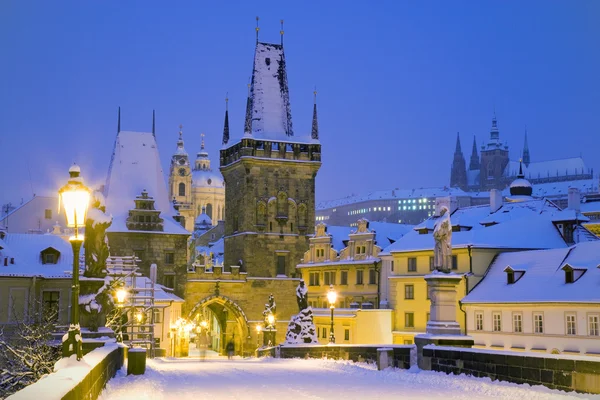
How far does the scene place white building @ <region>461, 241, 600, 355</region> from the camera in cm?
4091

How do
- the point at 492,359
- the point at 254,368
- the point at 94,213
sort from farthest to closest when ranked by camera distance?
the point at 254,368 < the point at 94,213 < the point at 492,359

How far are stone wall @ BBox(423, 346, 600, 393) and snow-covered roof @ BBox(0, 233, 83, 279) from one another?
3503 cm

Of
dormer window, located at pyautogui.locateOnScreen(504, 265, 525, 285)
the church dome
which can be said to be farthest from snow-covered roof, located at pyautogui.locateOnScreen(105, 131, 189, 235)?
the church dome

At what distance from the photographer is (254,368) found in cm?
2436

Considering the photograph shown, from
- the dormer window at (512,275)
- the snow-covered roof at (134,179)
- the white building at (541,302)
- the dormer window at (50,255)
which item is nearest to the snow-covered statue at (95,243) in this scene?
the white building at (541,302)

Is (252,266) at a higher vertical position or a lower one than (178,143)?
lower

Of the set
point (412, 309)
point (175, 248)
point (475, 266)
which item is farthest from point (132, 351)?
point (175, 248)

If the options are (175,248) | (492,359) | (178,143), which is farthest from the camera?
(178,143)

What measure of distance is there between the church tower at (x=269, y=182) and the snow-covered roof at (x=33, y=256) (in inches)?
856

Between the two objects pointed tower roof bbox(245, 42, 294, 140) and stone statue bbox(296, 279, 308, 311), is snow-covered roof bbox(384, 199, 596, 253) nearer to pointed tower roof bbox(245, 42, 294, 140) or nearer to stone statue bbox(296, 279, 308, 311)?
stone statue bbox(296, 279, 308, 311)

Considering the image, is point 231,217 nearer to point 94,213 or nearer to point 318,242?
point 318,242

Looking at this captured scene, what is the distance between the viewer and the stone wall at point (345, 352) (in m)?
23.0

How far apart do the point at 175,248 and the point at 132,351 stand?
50.7m

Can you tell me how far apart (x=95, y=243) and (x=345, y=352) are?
9192 millimetres
